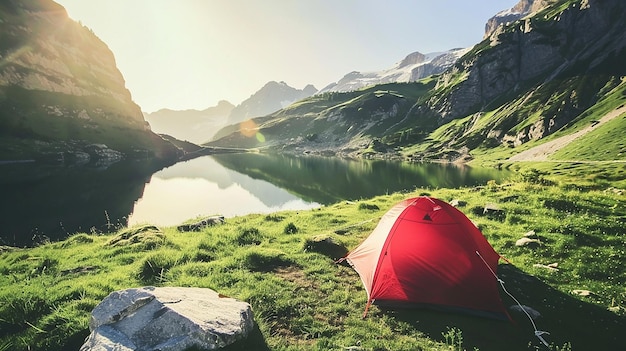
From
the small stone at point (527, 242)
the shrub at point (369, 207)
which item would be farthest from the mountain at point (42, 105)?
the small stone at point (527, 242)

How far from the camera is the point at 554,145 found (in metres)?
120

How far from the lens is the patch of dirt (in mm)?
115000

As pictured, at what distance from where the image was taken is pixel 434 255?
12242mm

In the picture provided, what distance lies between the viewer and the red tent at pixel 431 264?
11.4 meters

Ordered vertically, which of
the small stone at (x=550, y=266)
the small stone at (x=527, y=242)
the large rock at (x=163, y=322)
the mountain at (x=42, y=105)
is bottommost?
the small stone at (x=550, y=266)

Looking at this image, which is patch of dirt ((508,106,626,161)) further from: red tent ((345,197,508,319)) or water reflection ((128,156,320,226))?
red tent ((345,197,508,319))

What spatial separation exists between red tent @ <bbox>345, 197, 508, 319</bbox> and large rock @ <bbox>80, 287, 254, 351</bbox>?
4.85m

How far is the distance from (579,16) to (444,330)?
251734 millimetres

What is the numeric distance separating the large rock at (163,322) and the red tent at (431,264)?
4.85 metres

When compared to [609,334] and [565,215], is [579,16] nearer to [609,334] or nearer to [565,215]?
[565,215]

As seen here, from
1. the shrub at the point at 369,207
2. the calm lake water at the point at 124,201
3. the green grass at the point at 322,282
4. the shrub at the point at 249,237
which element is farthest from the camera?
the calm lake water at the point at 124,201

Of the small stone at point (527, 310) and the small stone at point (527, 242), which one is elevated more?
the small stone at point (527, 242)

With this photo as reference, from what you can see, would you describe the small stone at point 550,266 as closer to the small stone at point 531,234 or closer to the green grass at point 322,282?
the green grass at point 322,282

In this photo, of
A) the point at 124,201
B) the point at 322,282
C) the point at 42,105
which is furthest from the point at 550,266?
the point at 42,105
